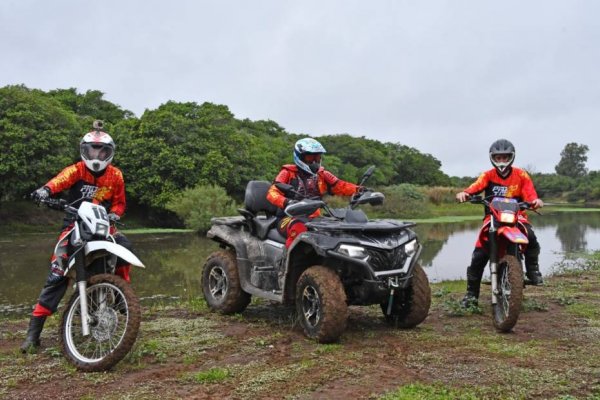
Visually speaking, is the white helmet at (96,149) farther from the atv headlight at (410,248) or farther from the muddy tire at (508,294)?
the muddy tire at (508,294)

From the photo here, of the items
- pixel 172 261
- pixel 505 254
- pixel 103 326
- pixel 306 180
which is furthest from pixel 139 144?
pixel 103 326

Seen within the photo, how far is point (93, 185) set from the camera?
223 inches

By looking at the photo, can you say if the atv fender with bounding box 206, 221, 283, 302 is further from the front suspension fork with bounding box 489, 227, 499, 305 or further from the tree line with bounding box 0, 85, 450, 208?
the tree line with bounding box 0, 85, 450, 208

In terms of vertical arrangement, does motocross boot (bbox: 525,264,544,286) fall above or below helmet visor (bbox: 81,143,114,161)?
below

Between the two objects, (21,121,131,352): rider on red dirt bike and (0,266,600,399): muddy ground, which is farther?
(21,121,131,352): rider on red dirt bike

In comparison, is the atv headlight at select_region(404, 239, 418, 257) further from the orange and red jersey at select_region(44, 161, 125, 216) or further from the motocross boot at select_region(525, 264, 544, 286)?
the orange and red jersey at select_region(44, 161, 125, 216)

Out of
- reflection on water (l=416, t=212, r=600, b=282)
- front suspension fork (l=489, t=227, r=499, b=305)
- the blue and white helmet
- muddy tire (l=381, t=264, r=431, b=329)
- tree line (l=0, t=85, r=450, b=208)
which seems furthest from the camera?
tree line (l=0, t=85, r=450, b=208)

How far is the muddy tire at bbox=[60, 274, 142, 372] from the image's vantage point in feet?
14.9

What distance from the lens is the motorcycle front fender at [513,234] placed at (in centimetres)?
592

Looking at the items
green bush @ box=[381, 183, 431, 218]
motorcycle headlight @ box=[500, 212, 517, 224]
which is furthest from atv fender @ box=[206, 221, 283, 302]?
green bush @ box=[381, 183, 431, 218]

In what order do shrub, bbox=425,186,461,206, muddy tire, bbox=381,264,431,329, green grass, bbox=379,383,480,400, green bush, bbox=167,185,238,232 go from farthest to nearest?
shrub, bbox=425,186,461,206
green bush, bbox=167,185,238,232
muddy tire, bbox=381,264,431,329
green grass, bbox=379,383,480,400

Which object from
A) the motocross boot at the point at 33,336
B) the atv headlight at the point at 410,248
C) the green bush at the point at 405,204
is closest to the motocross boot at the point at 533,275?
the atv headlight at the point at 410,248

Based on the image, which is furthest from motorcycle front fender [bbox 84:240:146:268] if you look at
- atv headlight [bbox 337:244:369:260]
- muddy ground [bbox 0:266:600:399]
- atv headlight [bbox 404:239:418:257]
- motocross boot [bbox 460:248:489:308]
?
motocross boot [bbox 460:248:489:308]

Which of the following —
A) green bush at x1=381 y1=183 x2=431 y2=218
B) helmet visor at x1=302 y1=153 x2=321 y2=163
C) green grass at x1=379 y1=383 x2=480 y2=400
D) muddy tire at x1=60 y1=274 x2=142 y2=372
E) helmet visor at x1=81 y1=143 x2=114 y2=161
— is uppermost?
green bush at x1=381 y1=183 x2=431 y2=218
